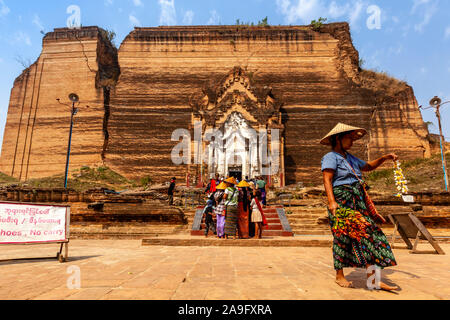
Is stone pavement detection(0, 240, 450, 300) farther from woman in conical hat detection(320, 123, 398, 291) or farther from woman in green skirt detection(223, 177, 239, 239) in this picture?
woman in green skirt detection(223, 177, 239, 239)

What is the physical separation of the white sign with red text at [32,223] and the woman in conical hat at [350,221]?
454 cm

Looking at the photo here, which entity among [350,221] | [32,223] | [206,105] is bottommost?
[32,223]

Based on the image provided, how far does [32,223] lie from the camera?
4.88m

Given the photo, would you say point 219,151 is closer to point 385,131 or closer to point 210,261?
point 385,131

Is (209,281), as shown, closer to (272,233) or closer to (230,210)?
(230,210)

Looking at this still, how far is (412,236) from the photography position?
20.9ft

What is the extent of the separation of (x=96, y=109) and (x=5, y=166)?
9164 mm

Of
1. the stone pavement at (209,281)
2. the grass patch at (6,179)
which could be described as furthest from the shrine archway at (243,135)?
the stone pavement at (209,281)

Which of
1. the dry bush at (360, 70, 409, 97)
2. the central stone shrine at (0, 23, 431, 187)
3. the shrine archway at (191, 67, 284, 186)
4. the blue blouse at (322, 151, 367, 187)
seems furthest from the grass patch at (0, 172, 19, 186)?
the dry bush at (360, 70, 409, 97)

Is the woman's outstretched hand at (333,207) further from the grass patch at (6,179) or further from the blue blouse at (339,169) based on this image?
the grass patch at (6,179)

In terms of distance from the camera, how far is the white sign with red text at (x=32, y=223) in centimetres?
465

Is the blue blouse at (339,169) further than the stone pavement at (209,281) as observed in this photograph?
Yes

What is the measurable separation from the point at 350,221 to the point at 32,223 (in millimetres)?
4951

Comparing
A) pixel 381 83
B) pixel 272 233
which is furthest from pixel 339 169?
pixel 381 83
